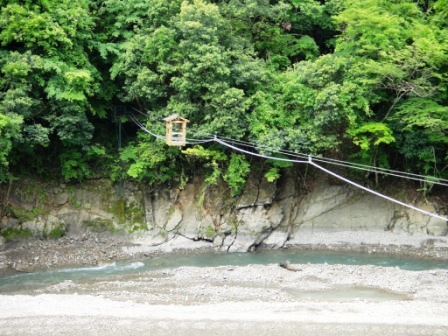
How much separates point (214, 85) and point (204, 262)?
22.7ft

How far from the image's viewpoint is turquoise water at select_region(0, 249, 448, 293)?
19.8 m

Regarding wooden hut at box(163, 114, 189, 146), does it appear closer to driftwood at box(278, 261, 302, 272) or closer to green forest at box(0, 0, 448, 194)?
green forest at box(0, 0, 448, 194)

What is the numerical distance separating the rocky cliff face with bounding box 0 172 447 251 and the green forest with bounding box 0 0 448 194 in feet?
2.51

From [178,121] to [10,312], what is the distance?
25.9 ft

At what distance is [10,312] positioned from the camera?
15.5m

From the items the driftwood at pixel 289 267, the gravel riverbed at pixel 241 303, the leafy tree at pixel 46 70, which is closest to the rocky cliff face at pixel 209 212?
the leafy tree at pixel 46 70

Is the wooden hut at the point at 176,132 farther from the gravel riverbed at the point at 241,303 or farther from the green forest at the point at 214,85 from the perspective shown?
the gravel riverbed at the point at 241,303

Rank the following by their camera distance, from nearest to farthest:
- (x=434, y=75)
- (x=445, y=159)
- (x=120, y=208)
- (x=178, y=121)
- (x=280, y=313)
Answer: (x=280, y=313) → (x=178, y=121) → (x=434, y=75) → (x=445, y=159) → (x=120, y=208)

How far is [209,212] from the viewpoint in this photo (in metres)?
24.3

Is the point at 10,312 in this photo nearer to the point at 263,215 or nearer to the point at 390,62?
the point at 263,215

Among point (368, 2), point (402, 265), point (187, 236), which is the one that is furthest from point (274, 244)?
point (368, 2)

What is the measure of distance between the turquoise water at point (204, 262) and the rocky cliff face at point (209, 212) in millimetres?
941

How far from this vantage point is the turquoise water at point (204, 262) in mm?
→ 19781

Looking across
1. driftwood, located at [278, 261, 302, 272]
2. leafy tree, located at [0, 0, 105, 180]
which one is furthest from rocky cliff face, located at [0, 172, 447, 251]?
driftwood, located at [278, 261, 302, 272]
